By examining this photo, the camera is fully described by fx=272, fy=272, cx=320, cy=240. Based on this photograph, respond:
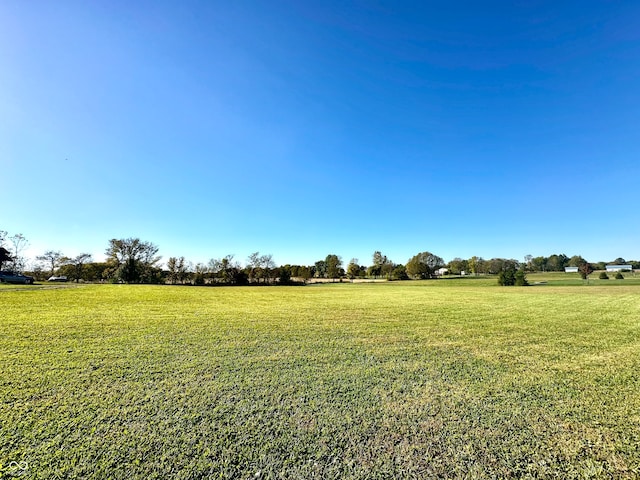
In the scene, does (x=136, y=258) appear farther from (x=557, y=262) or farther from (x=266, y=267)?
(x=557, y=262)

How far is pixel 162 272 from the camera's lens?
1849 inches

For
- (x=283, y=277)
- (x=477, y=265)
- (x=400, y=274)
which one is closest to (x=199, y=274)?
(x=283, y=277)

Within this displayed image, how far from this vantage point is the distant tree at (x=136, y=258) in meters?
42.7

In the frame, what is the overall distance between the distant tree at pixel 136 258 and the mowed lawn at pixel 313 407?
42.6m

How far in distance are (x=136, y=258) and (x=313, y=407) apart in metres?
53.6

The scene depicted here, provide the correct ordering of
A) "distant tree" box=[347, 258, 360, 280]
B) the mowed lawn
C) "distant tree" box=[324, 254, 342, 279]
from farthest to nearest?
"distant tree" box=[347, 258, 360, 280]
"distant tree" box=[324, 254, 342, 279]
the mowed lawn

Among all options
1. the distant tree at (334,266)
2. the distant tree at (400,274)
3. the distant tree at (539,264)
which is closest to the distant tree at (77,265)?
the distant tree at (334,266)

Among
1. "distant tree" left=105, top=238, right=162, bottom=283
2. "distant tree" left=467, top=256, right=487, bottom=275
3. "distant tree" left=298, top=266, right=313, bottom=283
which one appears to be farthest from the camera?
"distant tree" left=467, top=256, right=487, bottom=275

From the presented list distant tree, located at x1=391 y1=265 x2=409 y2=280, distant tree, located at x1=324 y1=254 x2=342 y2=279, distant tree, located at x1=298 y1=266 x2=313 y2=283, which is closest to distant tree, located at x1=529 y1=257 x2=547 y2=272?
A: distant tree, located at x1=391 y1=265 x2=409 y2=280

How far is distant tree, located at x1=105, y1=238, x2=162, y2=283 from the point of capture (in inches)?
1679

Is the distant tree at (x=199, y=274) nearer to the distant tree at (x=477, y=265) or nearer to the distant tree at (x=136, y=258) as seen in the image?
the distant tree at (x=136, y=258)

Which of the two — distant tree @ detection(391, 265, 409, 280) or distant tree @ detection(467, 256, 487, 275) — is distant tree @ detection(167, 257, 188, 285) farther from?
distant tree @ detection(467, 256, 487, 275)

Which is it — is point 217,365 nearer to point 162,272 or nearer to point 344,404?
point 344,404

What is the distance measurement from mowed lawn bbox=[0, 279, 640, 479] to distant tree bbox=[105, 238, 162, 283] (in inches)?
1678
